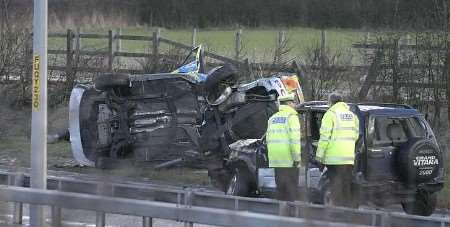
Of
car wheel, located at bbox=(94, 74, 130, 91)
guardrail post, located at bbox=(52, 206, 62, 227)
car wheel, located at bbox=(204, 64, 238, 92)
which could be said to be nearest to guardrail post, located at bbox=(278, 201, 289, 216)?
guardrail post, located at bbox=(52, 206, 62, 227)

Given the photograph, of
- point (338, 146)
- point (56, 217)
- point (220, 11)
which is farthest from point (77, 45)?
point (220, 11)

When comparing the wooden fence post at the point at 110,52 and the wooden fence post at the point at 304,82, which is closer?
the wooden fence post at the point at 304,82

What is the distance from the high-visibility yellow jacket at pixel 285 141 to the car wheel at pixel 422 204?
6.43 ft

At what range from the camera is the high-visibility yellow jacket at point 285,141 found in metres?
10.6

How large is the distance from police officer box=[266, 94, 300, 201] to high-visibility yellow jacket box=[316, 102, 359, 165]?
32 cm

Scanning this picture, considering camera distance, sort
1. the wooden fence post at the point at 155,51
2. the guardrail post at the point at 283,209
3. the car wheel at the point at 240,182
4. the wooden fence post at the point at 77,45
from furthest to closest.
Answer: the wooden fence post at the point at 77,45 → the wooden fence post at the point at 155,51 → the car wheel at the point at 240,182 → the guardrail post at the point at 283,209

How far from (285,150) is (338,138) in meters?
0.67

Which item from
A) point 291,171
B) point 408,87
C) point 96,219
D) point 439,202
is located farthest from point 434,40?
point 96,219

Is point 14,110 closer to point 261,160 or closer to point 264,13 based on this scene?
point 261,160

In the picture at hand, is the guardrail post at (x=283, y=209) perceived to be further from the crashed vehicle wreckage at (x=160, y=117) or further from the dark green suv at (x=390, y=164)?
the crashed vehicle wreckage at (x=160, y=117)

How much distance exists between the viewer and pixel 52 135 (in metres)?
21.1

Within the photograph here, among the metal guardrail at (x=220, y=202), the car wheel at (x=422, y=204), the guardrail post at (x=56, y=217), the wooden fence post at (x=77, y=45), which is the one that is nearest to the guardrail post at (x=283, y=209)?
the metal guardrail at (x=220, y=202)

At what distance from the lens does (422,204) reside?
38.4 feet

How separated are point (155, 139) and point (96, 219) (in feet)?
24.3
